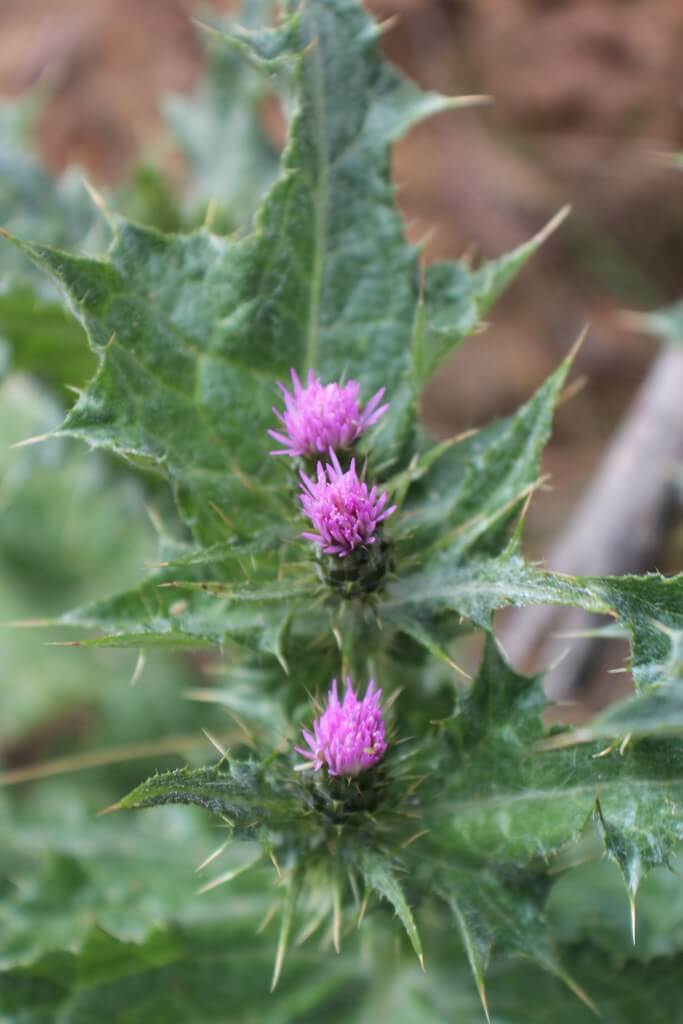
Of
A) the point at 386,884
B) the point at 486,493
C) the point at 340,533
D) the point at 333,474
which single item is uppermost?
the point at 333,474

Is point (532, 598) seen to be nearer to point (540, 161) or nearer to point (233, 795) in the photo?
point (233, 795)

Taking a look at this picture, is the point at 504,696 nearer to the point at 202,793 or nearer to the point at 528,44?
the point at 202,793

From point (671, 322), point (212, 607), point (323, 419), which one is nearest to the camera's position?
point (323, 419)

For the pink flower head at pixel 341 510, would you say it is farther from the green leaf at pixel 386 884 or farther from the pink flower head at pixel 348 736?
the green leaf at pixel 386 884

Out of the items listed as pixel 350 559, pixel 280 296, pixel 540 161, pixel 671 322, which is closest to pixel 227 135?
pixel 671 322

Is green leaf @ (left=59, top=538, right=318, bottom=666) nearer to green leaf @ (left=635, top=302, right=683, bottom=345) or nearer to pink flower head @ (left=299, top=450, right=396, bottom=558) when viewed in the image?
pink flower head @ (left=299, top=450, right=396, bottom=558)

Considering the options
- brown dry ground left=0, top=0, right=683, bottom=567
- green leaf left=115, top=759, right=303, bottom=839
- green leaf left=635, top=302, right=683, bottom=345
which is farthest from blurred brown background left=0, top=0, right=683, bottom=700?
green leaf left=115, top=759, right=303, bottom=839
